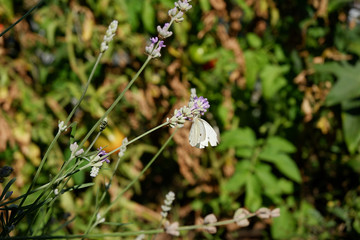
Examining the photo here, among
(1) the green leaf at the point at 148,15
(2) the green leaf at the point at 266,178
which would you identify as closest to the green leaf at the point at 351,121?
(2) the green leaf at the point at 266,178

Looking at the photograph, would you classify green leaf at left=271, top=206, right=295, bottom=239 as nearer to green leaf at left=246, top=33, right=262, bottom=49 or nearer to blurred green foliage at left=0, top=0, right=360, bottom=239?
blurred green foliage at left=0, top=0, right=360, bottom=239

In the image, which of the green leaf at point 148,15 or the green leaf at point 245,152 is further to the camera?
the green leaf at point 245,152

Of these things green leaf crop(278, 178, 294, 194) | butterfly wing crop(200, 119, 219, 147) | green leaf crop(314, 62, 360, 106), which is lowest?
butterfly wing crop(200, 119, 219, 147)

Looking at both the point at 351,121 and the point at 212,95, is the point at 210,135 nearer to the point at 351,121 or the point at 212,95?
the point at 212,95

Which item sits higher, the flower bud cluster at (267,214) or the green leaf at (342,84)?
the green leaf at (342,84)

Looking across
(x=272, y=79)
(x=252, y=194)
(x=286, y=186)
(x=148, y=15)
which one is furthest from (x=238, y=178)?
(x=148, y=15)

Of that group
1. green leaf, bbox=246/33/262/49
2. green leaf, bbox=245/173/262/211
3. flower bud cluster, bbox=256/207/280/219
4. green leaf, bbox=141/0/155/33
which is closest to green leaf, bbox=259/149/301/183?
green leaf, bbox=245/173/262/211

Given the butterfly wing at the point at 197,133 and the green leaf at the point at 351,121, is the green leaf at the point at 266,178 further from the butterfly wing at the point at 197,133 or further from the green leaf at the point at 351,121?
the butterfly wing at the point at 197,133

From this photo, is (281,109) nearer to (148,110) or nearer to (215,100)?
(215,100)
